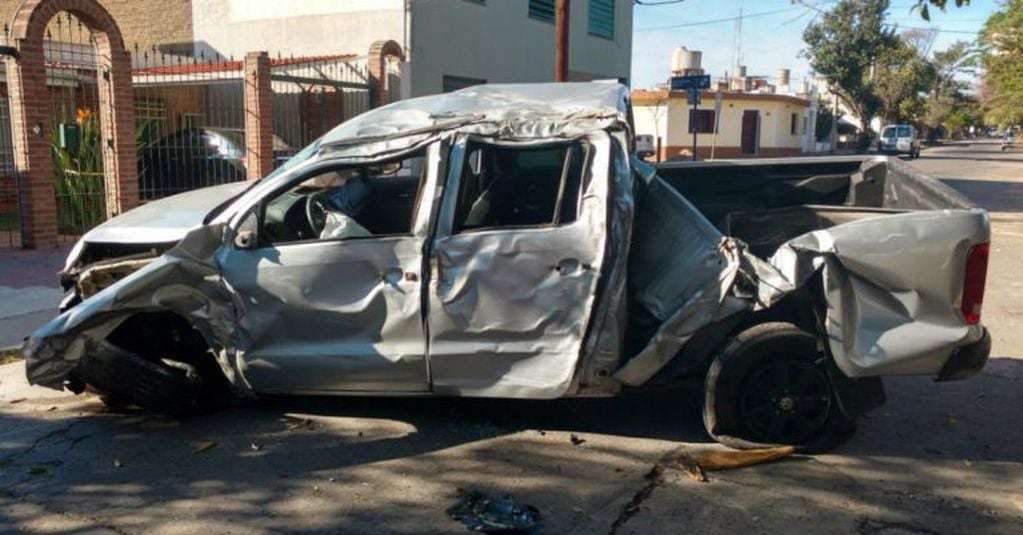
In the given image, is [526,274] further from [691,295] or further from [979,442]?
[979,442]

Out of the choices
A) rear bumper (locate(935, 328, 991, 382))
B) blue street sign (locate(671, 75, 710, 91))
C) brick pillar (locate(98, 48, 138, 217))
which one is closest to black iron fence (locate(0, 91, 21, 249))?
brick pillar (locate(98, 48, 138, 217))

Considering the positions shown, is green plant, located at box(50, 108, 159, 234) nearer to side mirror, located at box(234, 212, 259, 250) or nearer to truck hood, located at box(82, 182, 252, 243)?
truck hood, located at box(82, 182, 252, 243)

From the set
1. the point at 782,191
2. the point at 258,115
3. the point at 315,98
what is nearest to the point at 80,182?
the point at 258,115

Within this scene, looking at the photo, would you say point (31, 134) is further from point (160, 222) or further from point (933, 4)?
point (933, 4)

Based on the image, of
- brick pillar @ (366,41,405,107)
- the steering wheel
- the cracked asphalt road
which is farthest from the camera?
brick pillar @ (366,41,405,107)

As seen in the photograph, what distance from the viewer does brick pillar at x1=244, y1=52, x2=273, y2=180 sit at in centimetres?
1367

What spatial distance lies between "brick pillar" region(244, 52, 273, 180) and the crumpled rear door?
9.63 meters

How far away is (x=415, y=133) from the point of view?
15.8ft

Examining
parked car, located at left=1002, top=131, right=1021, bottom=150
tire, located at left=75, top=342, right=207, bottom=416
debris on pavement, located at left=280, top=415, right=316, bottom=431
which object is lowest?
debris on pavement, located at left=280, top=415, right=316, bottom=431

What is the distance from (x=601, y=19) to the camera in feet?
80.3

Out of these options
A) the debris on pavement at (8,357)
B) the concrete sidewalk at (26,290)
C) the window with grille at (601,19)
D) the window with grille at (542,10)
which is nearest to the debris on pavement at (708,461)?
the debris on pavement at (8,357)

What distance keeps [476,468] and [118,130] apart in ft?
31.4

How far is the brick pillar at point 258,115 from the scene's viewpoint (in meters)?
13.7

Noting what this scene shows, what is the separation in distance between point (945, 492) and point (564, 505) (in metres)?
1.98
